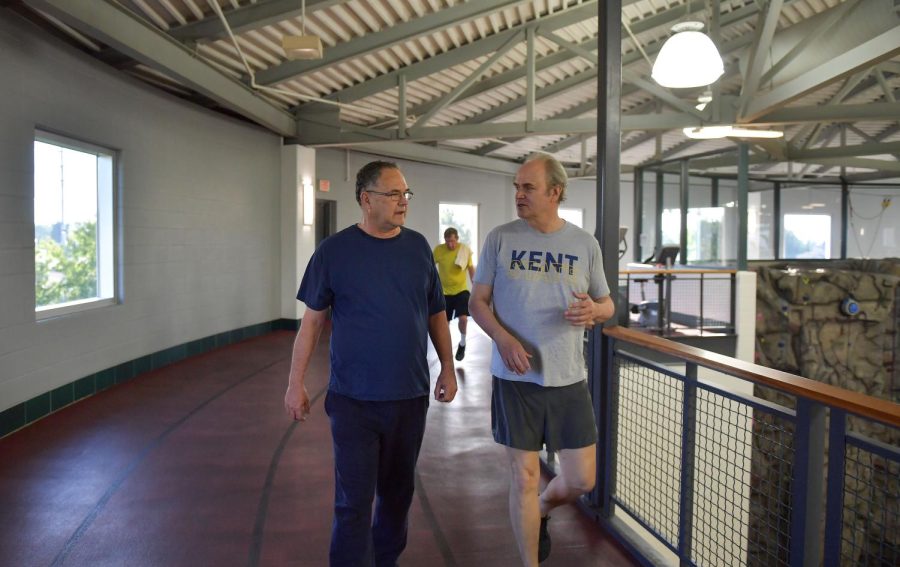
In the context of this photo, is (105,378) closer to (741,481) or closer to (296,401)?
(296,401)

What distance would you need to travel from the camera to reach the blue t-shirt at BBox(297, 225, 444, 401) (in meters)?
2.29

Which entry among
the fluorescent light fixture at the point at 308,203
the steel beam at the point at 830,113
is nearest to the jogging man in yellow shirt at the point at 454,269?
the steel beam at the point at 830,113

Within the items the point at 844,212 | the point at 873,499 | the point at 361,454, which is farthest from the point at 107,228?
the point at 844,212

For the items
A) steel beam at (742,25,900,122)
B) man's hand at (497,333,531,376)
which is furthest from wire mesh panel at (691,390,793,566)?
steel beam at (742,25,900,122)

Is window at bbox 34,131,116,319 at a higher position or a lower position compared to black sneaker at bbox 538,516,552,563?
higher

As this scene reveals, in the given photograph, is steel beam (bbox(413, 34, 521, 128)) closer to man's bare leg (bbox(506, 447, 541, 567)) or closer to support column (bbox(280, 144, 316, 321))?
support column (bbox(280, 144, 316, 321))

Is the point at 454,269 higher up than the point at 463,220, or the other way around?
the point at 463,220

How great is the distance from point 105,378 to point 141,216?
162 centimetres

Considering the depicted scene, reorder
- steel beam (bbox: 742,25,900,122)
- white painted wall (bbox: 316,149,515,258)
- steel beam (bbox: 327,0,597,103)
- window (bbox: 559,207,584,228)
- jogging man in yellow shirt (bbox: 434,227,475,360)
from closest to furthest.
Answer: steel beam (bbox: 742,25,900,122), jogging man in yellow shirt (bbox: 434,227,475,360), steel beam (bbox: 327,0,597,103), white painted wall (bbox: 316,149,515,258), window (bbox: 559,207,584,228)

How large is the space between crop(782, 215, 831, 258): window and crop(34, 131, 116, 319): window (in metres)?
13.8

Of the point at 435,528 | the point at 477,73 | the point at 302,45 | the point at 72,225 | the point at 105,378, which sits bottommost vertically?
the point at 435,528

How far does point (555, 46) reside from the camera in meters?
9.48

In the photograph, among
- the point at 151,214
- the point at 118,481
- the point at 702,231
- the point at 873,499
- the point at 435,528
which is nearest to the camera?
the point at 873,499

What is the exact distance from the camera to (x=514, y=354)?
2318 millimetres
